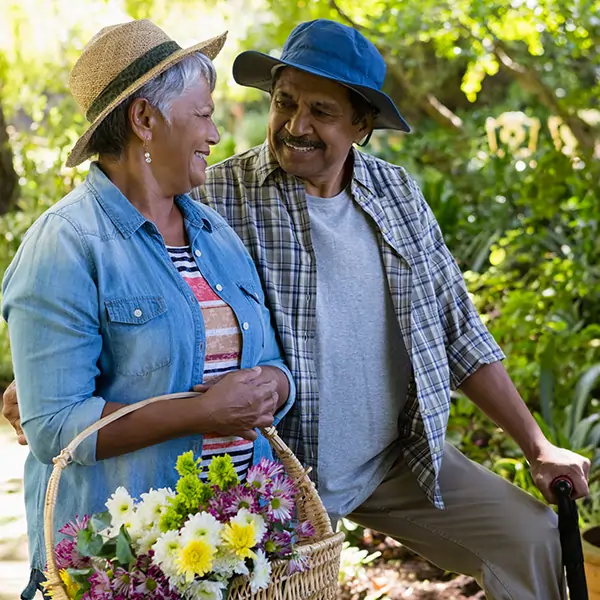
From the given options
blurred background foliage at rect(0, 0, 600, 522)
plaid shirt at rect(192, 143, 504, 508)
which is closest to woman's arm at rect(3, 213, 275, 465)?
plaid shirt at rect(192, 143, 504, 508)

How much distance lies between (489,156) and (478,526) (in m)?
4.34

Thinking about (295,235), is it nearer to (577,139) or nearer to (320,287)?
(320,287)

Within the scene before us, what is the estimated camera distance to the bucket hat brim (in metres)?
2.20

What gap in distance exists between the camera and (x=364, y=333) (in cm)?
223

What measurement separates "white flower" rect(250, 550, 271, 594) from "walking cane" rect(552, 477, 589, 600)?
1.00m

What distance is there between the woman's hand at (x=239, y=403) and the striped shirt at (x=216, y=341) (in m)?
0.05

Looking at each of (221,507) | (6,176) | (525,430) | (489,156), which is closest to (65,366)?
(221,507)

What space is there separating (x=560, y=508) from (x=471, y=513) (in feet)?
0.75

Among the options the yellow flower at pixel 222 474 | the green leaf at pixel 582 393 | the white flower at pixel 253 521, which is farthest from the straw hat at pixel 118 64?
the green leaf at pixel 582 393

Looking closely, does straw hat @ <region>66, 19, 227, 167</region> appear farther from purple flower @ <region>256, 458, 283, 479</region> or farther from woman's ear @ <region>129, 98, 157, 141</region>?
purple flower @ <region>256, 458, 283, 479</region>

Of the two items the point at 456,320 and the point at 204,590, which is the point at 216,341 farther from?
the point at 456,320

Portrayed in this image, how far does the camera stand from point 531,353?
14.3ft

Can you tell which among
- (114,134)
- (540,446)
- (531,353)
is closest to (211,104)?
(114,134)

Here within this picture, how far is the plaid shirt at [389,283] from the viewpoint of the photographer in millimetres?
2135
